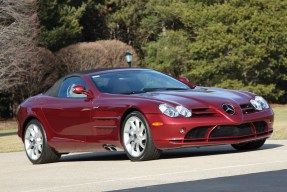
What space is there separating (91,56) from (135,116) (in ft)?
177

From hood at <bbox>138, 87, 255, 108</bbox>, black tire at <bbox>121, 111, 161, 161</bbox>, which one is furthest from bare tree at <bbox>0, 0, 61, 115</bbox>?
black tire at <bbox>121, 111, 161, 161</bbox>

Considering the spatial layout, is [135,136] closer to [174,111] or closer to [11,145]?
[174,111]

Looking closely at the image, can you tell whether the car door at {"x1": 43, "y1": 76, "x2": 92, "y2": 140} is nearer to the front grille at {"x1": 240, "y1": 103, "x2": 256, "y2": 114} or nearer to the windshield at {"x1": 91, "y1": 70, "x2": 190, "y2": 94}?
the windshield at {"x1": 91, "y1": 70, "x2": 190, "y2": 94}

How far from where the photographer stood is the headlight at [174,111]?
40.8ft

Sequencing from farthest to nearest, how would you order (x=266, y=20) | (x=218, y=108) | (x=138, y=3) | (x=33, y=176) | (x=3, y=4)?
1. (x=138, y=3)
2. (x=266, y=20)
3. (x=3, y=4)
4. (x=218, y=108)
5. (x=33, y=176)

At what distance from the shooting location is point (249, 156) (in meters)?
12.4

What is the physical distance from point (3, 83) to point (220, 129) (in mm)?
41619

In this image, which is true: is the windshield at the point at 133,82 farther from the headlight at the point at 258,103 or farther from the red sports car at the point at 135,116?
the headlight at the point at 258,103

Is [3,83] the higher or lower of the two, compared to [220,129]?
lower

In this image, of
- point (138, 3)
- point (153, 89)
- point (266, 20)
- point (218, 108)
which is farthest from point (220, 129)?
point (138, 3)

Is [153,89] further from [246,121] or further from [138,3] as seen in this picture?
[138,3]

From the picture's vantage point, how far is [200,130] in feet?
41.2

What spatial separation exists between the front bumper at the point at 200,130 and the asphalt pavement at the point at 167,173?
0.76ft

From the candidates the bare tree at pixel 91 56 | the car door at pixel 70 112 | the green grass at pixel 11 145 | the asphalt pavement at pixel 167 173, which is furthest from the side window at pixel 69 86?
the bare tree at pixel 91 56
